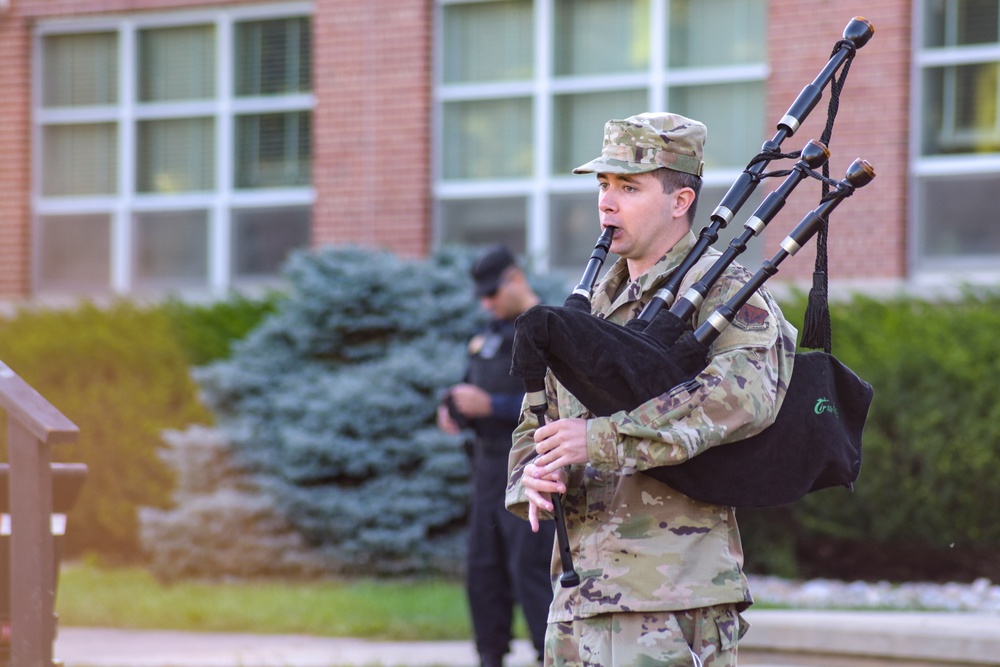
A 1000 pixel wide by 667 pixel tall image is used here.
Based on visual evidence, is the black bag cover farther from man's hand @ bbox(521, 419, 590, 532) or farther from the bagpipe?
man's hand @ bbox(521, 419, 590, 532)

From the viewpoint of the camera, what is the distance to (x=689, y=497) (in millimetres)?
3393

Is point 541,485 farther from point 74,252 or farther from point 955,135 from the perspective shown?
point 74,252

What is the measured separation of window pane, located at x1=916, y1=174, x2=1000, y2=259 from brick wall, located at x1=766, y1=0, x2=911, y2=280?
0.89ft

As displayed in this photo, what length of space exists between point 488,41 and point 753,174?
9.02 meters

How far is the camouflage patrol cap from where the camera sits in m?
3.47

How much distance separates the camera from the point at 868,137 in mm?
10727

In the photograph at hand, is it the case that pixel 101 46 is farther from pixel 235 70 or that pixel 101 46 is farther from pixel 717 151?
pixel 717 151

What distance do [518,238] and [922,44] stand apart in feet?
12.1

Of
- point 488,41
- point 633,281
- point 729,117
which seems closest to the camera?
point 633,281

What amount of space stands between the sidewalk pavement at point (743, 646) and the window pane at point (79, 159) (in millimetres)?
5977

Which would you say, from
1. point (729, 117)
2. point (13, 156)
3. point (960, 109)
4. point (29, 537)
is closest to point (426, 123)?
point (729, 117)

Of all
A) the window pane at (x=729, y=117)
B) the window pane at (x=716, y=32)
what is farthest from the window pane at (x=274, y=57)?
the window pane at (x=729, y=117)

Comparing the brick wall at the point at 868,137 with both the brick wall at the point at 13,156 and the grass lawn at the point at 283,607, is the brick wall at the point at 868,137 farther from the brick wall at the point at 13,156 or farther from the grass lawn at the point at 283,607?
the brick wall at the point at 13,156

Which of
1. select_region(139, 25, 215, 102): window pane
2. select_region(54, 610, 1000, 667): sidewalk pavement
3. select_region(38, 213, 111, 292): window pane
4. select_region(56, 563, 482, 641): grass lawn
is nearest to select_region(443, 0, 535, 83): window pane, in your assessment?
select_region(139, 25, 215, 102): window pane
